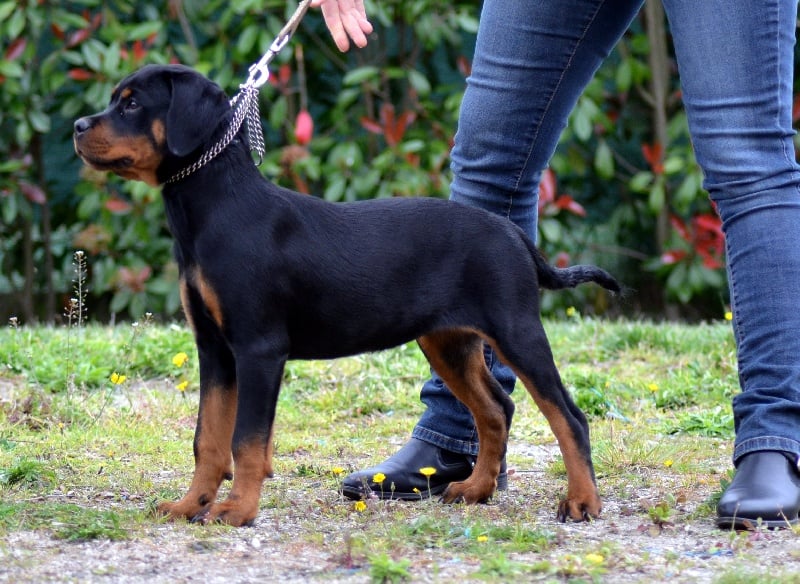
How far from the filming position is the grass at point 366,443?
2.87 metres

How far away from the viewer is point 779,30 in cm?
311

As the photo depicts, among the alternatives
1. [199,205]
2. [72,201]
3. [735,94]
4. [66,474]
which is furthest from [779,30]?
[72,201]

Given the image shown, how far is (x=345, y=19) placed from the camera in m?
3.42

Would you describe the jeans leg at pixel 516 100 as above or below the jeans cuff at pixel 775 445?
above

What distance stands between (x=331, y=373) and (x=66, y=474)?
1725 millimetres

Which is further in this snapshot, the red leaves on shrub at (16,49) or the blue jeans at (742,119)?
the red leaves on shrub at (16,49)

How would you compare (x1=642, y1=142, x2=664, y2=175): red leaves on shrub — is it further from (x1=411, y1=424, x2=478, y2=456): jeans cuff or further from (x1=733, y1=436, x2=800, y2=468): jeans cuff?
Answer: (x1=733, y1=436, x2=800, y2=468): jeans cuff

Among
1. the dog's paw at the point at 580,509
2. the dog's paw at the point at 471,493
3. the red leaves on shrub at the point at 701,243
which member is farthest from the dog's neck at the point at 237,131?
the red leaves on shrub at the point at 701,243

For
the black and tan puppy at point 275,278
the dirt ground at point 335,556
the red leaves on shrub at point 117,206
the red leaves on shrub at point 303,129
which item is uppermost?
the red leaves on shrub at point 303,129

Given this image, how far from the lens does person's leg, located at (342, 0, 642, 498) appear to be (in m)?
3.40

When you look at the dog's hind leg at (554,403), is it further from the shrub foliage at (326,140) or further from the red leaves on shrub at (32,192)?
the red leaves on shrub at (32,192)

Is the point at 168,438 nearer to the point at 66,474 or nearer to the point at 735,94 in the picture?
the point at 66,474

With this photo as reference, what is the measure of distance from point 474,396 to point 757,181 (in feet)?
3.07

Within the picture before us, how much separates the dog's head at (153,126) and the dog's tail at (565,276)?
0.91 metres
